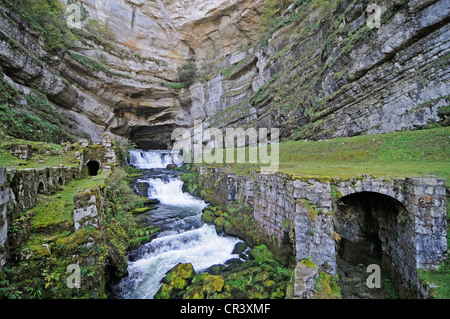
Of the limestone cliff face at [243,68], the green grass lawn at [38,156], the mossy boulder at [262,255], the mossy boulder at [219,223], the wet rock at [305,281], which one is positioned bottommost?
the mossy boulder at [262,255]

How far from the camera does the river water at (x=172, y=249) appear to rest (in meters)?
6.10

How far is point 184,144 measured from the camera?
31.4 meters

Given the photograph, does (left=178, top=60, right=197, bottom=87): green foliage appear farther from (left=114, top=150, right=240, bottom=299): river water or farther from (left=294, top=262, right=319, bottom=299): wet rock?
(left=294, top=262, right=319, bottom=299): wet rock

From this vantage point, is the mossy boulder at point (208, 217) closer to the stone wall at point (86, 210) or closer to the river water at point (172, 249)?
the river water at point (172, 249)

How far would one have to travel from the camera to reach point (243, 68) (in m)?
29.0

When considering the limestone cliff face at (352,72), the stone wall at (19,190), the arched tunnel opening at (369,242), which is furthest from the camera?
the limestone cliff face at (352,72)

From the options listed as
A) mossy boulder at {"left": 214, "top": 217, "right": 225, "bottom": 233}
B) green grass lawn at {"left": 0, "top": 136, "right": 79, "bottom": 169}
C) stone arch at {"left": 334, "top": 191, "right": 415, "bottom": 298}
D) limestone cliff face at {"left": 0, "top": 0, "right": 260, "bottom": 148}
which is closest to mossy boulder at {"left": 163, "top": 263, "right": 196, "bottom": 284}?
mossy boulder at {"left": 214, "top": 217, "right": 225, "bottom": 233}

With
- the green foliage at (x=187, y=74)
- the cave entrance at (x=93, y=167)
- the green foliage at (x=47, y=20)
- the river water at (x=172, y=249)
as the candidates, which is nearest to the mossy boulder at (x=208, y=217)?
the river water at (x=172, y=249)

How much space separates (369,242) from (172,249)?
7277 millimetres

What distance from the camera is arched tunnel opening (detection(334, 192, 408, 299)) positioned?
4.79m
